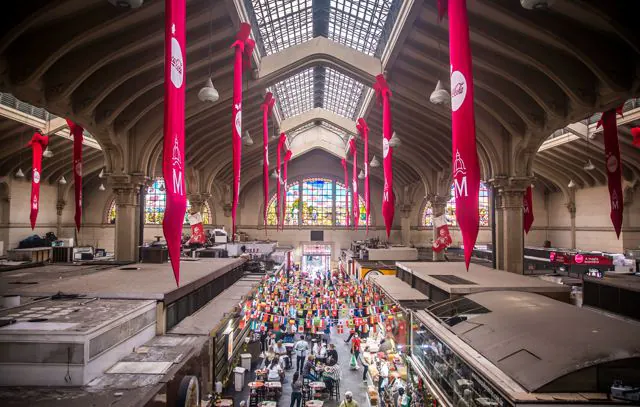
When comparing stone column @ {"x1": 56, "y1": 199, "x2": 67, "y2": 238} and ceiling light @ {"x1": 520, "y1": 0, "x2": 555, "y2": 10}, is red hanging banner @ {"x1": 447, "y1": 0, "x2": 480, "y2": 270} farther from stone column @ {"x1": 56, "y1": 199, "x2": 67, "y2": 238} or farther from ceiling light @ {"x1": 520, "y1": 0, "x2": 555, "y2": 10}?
stone column @ {"x1": 56, "y1": 199, "x2": 67, "y2": 238}

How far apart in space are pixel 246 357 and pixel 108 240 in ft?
80.5

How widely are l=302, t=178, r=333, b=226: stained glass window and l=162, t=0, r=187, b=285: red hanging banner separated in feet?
94.8

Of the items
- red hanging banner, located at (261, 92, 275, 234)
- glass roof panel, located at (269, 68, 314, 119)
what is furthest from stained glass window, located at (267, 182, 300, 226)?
red hanging banner, located at (261, 92, 275, 234)

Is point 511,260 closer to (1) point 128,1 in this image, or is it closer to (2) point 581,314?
(2) point 581,314

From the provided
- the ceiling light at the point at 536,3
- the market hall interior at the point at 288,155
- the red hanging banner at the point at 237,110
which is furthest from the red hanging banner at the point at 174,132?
the ceiling light at the point at 536,3

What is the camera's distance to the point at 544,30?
27.9 ft

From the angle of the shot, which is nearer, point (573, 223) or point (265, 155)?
point (265, 155)

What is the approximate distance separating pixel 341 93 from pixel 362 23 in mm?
8291

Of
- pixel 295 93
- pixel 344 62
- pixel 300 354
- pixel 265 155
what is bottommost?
pixel 300 354

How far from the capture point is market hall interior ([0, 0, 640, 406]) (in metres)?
4.81

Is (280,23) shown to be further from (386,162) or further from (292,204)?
(292,204)

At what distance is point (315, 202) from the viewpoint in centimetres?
3472

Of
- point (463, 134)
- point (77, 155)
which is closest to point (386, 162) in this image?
point (463, 134)

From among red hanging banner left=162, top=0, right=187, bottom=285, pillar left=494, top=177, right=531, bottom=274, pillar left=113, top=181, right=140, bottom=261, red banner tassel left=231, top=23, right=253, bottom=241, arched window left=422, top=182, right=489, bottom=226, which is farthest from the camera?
arched window left=422, top=182, right=489, bottom=226
